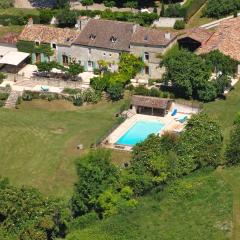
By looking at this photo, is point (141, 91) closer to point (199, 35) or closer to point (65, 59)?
point (65, 59)

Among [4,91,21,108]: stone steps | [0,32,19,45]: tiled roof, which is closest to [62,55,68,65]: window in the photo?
[0,32,19,45]: tiled roof

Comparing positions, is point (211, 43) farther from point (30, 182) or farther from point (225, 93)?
point (30, 182)

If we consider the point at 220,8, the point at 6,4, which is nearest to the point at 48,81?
the point at 6,4

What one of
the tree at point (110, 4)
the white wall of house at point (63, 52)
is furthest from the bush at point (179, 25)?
the white wall of house at point (63, 52)

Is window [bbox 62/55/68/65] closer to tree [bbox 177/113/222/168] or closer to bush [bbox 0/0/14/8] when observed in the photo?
bush [bbox 0/0/14/8]

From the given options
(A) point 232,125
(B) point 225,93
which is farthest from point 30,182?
(B) point 225,93

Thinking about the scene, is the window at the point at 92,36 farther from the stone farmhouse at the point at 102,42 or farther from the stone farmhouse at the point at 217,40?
the stone farmhouse at the point at 217,40
